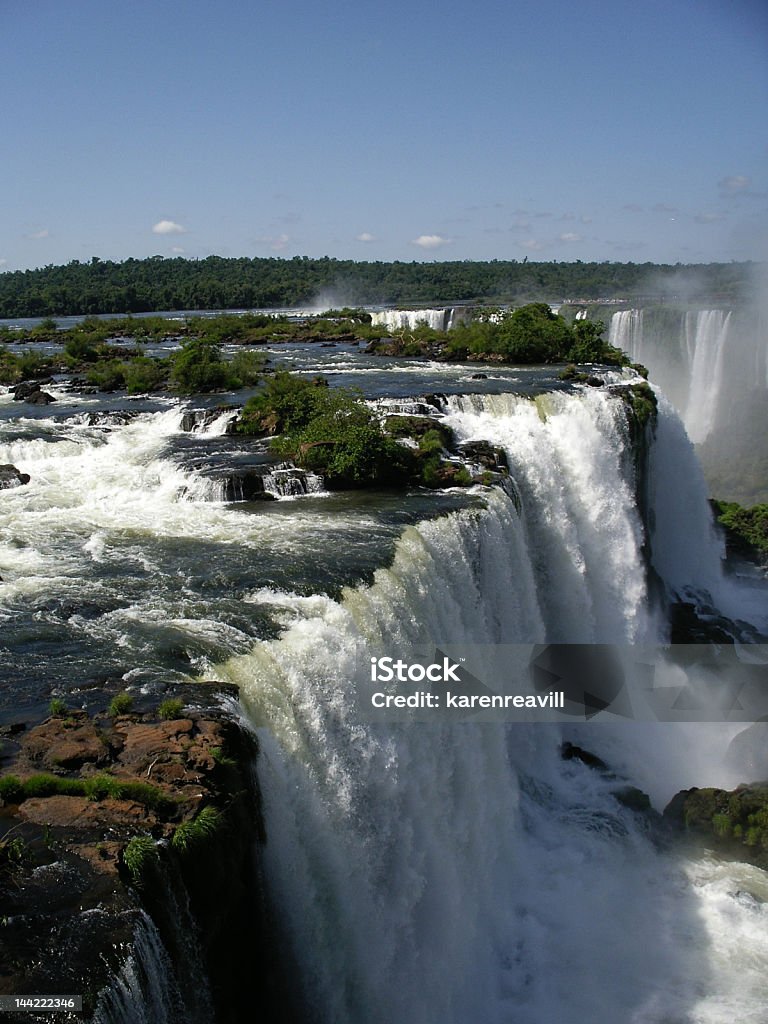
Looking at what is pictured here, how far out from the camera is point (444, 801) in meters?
9.93

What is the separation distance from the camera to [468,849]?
10234mm

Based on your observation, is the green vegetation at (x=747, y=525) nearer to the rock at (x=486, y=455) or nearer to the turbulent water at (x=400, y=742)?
the turbulent water at (x=400, y=742)

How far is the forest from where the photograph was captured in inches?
2702

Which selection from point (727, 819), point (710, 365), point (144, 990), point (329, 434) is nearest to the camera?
point (144, 990)

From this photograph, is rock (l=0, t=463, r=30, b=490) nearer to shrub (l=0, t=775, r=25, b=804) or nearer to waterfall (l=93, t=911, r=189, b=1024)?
shrub (l=0, t=775, r=25, b=804)

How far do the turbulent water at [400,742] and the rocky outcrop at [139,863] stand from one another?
347mm

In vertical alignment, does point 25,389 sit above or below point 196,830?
above

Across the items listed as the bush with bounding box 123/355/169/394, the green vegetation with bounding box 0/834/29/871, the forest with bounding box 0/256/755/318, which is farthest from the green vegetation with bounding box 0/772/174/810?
the forest with bounding box 0/256/755/318

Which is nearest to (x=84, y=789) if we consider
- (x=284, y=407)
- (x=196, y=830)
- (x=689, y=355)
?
(x=196, y=830)

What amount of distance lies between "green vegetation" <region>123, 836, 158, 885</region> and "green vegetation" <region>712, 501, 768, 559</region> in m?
23.2

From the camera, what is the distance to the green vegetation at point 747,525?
2564cm

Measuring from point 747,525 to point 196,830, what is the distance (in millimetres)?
24012

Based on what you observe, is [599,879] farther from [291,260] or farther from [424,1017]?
[291,260]

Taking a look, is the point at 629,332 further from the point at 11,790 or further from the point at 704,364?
the point at 11,790
